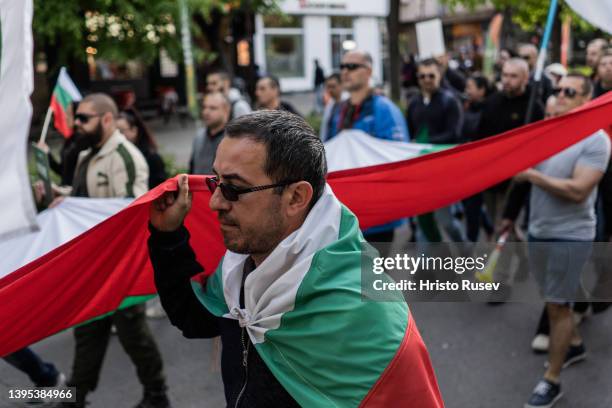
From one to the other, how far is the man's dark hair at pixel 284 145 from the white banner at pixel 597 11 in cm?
159

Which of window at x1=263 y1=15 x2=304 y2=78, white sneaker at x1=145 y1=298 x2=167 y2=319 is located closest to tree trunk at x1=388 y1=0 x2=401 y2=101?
white sneaker at x1=145 y1=298 x2=167 y2=319

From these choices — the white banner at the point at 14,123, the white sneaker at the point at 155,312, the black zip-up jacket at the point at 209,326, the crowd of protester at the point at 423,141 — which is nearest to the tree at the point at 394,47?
the crowd of protester at the point at 423,141

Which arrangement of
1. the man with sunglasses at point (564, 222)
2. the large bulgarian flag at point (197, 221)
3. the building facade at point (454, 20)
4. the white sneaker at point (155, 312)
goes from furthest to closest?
1. the building facade at point (454, 20)
2. the white sneaker at point (155, 312)
3. the man with sunglasses at point (564, 222)
4. the large bulgarian flag at point (197, 221)

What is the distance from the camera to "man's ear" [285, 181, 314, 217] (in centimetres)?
192

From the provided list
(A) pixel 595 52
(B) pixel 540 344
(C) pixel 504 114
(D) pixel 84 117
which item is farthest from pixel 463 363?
(A) pixel 595 52

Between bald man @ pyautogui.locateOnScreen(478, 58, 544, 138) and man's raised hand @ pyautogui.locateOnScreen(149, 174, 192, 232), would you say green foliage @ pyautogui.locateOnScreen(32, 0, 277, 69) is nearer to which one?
bald man @ pyautogui.locateOnScreen(478, 58, 544, 138)

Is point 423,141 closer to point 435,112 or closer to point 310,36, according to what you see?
point 435,112

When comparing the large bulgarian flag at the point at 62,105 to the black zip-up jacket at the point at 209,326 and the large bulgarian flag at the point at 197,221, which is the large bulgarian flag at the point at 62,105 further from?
the black zip-up jacket at the point at 209,326

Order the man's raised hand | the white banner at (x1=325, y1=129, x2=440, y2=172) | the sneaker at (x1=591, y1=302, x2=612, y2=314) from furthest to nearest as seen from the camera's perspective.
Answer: the sneaker at (x1=591, y1=302, x2=612, y2=314), the white banner at (x1=325, y1=129, x2=440, y2=172), the man's raised hand

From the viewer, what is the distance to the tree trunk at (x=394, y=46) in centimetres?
1405

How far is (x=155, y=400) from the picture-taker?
417 centimetres

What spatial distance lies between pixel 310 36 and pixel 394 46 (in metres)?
17.9

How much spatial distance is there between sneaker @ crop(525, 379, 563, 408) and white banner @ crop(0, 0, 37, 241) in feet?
10.6

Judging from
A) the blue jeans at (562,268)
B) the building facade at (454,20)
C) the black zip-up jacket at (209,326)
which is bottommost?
the blue jeans at (562,268)
